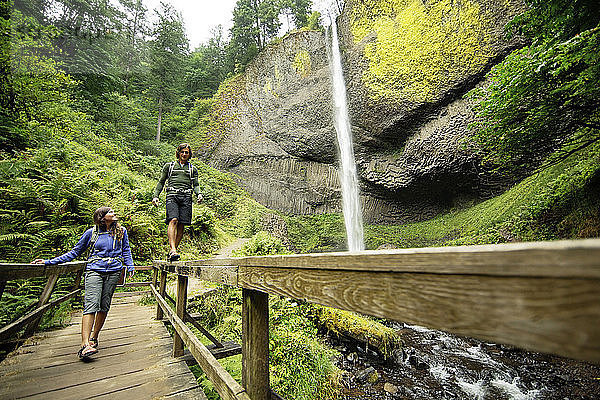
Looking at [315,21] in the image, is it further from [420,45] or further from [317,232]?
[317,232]

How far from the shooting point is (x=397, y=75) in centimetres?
1357

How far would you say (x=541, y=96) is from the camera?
6.66 m

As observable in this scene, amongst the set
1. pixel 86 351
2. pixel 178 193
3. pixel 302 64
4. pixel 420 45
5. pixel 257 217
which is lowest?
pixel 86 351

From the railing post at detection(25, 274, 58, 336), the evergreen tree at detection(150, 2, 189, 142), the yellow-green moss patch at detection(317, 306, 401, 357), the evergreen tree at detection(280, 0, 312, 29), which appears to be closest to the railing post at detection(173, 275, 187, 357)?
the railing post at detection(25, 274, 58, 336)

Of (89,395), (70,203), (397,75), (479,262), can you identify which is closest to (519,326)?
(479,262)

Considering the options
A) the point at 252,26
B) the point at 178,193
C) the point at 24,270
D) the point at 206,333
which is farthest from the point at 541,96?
the point at 252,26

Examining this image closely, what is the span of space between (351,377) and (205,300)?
10.5 feet

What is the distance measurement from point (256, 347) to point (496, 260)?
52.8 inches

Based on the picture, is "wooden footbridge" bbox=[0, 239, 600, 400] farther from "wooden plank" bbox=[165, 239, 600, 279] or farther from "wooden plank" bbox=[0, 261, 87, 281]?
"wooden plank" bbox=[0, 261, 87, 281]

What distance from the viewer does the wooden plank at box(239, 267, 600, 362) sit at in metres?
0.37

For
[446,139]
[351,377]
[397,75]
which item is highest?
[397,75]

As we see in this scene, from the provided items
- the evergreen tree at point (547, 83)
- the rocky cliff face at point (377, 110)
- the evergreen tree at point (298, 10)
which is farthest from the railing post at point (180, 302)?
the evergreen tree at point (298, 10)

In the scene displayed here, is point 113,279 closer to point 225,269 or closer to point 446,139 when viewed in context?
point 225,269

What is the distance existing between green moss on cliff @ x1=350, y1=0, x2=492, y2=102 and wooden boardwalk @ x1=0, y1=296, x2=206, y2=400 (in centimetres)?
1395
